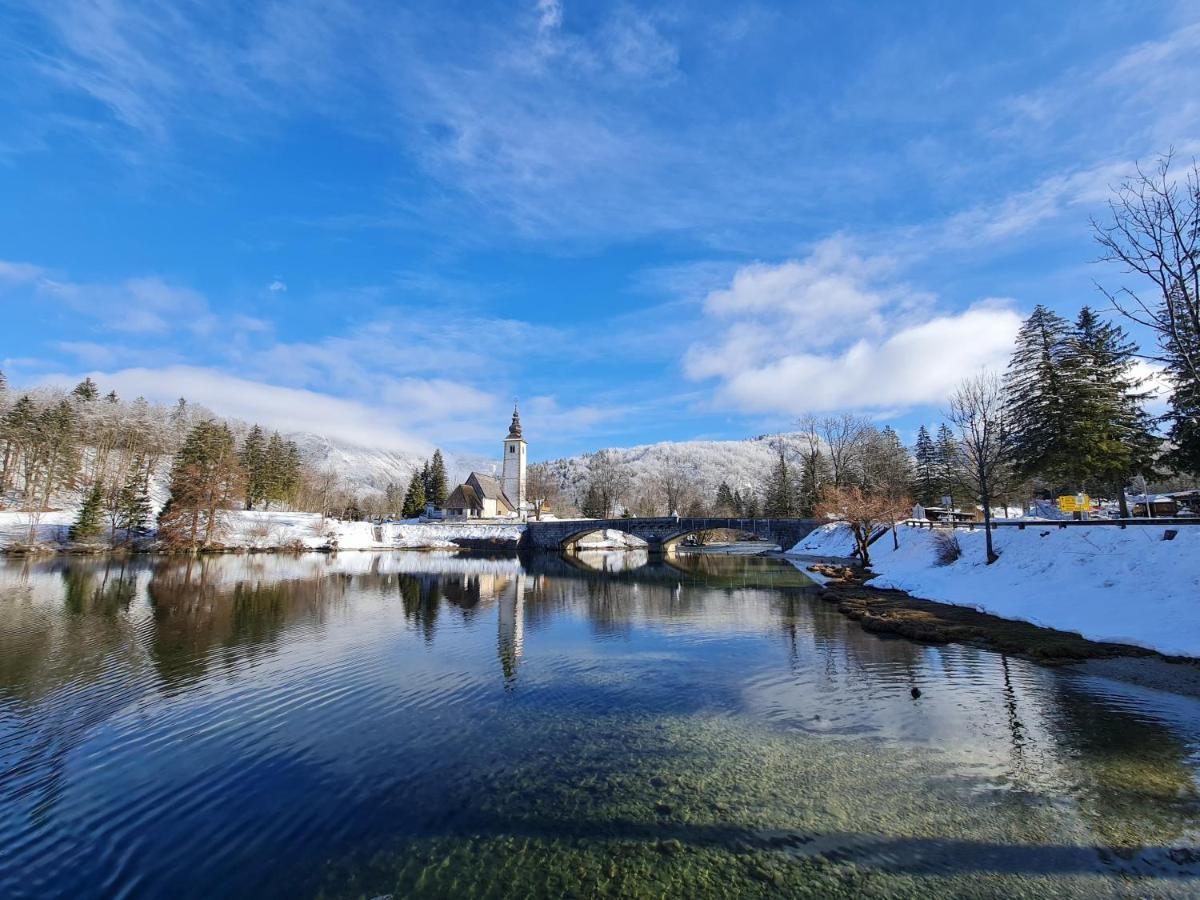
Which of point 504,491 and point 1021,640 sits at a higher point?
point 504,491

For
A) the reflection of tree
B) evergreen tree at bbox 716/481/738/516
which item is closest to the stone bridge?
evergreen tree at bbox 716/481/738/516

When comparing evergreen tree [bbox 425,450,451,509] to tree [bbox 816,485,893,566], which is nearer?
tree [bbox 816,485,893,566]

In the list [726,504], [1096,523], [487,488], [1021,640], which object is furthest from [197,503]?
[726,504]

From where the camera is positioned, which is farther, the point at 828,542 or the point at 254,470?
the point at 254,470

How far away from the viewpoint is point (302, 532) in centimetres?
7150

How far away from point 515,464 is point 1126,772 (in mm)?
98994

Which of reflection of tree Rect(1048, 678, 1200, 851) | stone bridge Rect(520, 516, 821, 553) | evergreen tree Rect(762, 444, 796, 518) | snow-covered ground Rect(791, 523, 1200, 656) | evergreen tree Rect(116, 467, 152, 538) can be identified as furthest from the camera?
evergreen tree Rect(762, 444, 796, 518)

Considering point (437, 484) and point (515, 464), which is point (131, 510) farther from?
point (515, 464)

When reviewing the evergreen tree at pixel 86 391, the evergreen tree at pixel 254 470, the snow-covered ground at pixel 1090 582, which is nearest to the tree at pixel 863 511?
the snow-covered ground at pixel 1090 582

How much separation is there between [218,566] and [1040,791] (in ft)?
181

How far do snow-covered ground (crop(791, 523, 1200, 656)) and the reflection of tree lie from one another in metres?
6.91

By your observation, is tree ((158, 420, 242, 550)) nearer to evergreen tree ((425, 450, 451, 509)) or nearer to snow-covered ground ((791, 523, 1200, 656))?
evergreen tree ((425, 450, 451, 509))

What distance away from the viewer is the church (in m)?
102

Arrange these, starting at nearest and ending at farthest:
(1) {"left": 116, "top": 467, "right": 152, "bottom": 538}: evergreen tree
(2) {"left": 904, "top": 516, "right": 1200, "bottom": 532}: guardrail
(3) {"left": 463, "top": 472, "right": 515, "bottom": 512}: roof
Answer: (2) {"left": 904, "top": 516, "right": 1200, "bottom": 532}: guardrail, (1) {"left": 116, "top": 467, "right": 152, "bottom": 538}: evergreen tree, (3) {"left": 463, "top": 472, "right": 515, "bottom": 512}: roof
